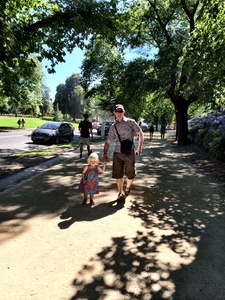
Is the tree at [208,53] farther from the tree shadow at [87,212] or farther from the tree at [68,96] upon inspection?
the tree at [68,96]

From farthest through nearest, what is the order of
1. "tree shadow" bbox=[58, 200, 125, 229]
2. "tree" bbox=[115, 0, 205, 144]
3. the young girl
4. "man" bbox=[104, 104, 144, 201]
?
"tree" bbox=[115, 0, 205, 144], "man" bbox=[104, 104, 144, 201], the young girl, "tree shadow" bbox=[58, 200, 125, 229]

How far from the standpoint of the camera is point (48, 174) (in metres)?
8.23

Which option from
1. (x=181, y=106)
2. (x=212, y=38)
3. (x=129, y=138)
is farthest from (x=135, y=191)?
(x=181, y=106)

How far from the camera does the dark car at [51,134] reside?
1957 cm

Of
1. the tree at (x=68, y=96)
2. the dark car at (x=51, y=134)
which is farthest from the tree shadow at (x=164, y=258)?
the tree at (x=68, y=96)

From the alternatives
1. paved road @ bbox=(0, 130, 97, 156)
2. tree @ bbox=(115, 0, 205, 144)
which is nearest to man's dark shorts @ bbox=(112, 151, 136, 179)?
paved road @ bbox=(0, 130, 97, 156)

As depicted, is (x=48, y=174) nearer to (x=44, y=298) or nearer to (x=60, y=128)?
(x=44, y=298)

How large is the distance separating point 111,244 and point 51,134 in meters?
16.4

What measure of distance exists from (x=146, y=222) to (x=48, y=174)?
4.27m

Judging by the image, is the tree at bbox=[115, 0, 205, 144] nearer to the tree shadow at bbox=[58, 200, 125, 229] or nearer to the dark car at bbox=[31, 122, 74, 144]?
the dark car at bbox=[31, 122, 74, 144]

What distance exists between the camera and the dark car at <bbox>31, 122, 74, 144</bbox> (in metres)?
19.6

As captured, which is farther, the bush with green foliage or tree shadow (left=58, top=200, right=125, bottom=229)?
the bush with green foliage

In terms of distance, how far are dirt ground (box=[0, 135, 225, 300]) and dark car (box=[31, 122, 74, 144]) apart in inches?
510

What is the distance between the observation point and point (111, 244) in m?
3.84
